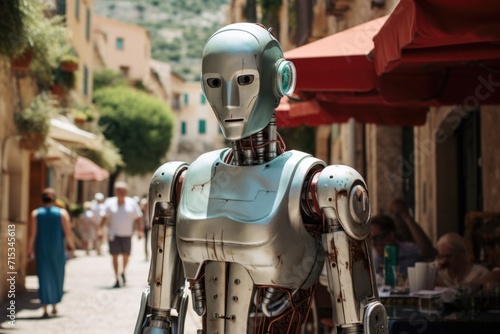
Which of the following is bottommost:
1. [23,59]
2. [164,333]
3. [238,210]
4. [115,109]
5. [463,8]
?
[164,333]

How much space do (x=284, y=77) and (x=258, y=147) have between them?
0.35 metres

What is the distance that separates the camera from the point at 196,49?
14562cm

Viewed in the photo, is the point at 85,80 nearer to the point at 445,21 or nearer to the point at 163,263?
the point at 163,263

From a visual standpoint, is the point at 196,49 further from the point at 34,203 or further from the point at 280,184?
the point at 280,184

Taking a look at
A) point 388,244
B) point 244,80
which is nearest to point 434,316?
point 244,80

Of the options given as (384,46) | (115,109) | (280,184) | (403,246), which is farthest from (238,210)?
(115,109)

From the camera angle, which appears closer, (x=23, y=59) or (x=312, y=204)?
(x=312, y=204)

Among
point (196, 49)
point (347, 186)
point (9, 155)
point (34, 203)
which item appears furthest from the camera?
point (196, 49)

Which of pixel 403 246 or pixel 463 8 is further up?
pixel 463 8

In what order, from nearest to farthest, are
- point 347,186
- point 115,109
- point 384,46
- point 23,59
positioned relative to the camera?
point 347,186
point 384,46
point 23,59
point 115,109

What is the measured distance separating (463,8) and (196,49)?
467 feet

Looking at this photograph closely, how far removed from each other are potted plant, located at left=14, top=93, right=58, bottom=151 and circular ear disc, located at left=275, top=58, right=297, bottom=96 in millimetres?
10638

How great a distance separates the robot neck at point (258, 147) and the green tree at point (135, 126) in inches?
1862

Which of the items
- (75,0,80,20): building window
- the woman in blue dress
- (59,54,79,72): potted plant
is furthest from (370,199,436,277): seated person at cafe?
(75,0,80,20): building window
